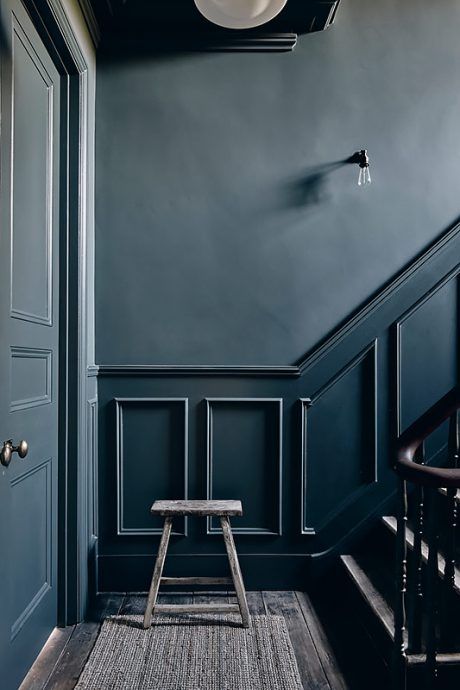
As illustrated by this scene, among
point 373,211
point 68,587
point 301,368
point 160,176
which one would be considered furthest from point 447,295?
point 68,587

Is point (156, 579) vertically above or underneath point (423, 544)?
underneath

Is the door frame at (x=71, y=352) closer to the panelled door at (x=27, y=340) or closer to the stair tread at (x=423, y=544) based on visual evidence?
the panelled door at (x=27, y=340)

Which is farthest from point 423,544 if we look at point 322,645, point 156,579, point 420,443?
point 156,579

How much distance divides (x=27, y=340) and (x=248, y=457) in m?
1.26

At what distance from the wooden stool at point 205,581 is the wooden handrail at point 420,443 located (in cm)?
102

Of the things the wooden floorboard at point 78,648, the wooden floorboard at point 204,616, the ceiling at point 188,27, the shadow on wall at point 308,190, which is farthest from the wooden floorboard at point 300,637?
the ceiling at point 188,27

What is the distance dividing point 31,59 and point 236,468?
1.95 meters

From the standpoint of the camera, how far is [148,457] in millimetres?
2764

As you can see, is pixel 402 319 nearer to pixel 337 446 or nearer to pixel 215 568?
pixel 337 446

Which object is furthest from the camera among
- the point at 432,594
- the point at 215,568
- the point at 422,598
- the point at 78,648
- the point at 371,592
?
the point at 215,568

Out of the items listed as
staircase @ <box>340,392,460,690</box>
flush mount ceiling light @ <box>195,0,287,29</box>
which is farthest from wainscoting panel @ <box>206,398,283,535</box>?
flush mount ceiling light @ <box>195,0,287,29</box>

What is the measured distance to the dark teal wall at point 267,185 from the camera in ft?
9.14

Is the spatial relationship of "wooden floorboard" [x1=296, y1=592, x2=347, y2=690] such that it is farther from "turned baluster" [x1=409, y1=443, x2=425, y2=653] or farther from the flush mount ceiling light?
the flush mount ceiling light

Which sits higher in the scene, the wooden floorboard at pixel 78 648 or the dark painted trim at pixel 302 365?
the dark painted trim at pixel 302 365
